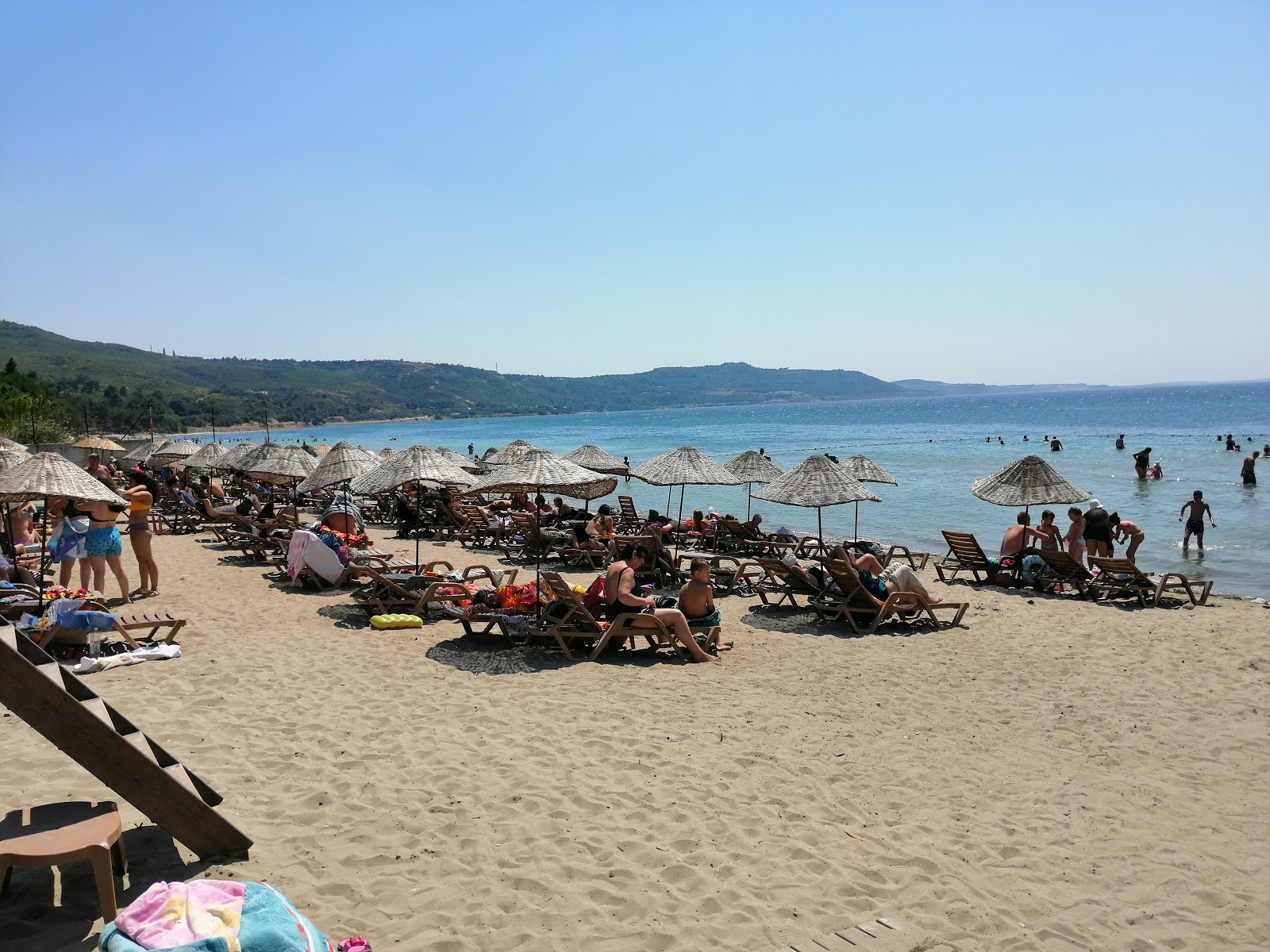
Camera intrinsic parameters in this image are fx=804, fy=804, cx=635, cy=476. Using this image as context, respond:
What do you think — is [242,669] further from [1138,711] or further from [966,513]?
[966,513]

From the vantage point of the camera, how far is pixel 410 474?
10133mm

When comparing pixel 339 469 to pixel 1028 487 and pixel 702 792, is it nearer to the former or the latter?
pixel 702 792

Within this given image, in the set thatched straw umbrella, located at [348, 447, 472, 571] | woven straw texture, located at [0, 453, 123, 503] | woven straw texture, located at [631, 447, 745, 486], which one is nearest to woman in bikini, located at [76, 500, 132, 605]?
woven straw texture, located at [0, 453, 123, 503]

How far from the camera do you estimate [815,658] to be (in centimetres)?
766

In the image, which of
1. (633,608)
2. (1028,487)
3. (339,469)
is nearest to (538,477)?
(633,608)

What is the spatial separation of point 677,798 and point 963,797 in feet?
5.46

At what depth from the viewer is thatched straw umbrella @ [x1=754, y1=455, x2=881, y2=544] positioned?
10734 millimetres

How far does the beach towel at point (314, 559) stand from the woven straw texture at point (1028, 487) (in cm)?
934

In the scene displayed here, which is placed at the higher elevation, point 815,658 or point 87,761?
point 87,761

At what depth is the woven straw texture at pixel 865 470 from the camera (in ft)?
48.0

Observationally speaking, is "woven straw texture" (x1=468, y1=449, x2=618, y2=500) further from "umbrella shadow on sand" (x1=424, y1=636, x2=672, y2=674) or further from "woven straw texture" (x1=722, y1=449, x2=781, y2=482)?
"woven straw texture" (x1=722, y1=449, x2=781, y2=482)

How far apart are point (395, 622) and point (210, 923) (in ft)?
18.8

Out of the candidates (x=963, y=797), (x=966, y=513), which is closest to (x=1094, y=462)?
(x=966, y=513)

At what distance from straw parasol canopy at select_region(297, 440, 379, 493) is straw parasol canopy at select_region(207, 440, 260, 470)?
6.95m
